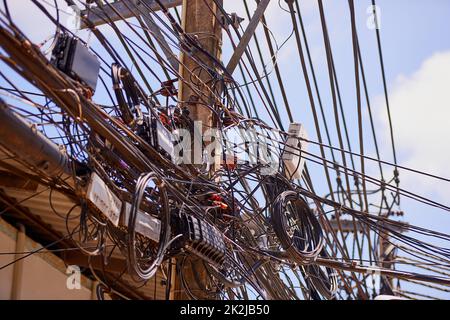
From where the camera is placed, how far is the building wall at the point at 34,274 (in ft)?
31.3

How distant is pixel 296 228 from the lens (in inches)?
316

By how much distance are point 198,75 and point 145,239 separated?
77.9 inches

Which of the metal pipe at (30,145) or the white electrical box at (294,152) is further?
the white electrical box at (294,152)

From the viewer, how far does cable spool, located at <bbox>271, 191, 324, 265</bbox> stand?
296 inches

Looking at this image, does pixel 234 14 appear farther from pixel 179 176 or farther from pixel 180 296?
pixel 180 296

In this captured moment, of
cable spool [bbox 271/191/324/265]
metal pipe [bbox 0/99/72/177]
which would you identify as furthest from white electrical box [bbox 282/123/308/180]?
metal pipe [bbox 0/99/72/177]

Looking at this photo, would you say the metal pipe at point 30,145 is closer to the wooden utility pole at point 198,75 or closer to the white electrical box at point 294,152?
the wooden utility pole at point 198,75

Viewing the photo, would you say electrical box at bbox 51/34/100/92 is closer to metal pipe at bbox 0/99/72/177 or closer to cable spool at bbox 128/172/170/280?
metal pipe at bbox 0/99/72/177

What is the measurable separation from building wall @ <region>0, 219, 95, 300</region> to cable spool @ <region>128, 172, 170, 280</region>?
122 inches

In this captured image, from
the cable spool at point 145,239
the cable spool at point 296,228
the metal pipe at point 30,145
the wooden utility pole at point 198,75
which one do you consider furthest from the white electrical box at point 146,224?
the cable spool at point 296,228

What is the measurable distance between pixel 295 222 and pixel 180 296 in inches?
46.5

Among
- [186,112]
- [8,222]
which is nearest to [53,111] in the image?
[186,112]

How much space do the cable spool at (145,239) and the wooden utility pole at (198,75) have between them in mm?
777
